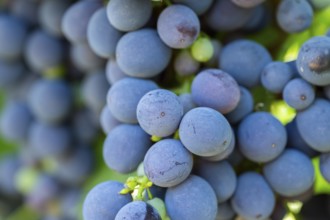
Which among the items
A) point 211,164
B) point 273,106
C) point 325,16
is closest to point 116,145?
point 211,164

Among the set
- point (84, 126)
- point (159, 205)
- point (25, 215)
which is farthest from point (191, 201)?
point (25, 215)

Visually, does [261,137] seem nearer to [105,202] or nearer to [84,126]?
[105,202]

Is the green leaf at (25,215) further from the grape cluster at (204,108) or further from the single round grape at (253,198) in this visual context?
the single round grape at (253,198)

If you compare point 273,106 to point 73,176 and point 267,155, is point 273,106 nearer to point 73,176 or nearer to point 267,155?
point 267,155

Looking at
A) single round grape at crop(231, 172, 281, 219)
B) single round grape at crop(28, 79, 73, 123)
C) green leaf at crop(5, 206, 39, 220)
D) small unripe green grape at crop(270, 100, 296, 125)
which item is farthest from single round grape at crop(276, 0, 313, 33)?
green leaf at crop(5, 206, 39, 220)

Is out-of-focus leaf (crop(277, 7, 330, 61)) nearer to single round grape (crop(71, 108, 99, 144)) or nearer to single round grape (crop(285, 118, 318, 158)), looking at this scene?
single round grape (crop(285, 118, 318, 158))

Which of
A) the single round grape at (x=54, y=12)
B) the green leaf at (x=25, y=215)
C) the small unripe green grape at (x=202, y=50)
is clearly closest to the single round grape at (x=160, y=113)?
the small unripe green grape at (x=202, y=50)

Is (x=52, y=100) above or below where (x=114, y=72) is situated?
below
